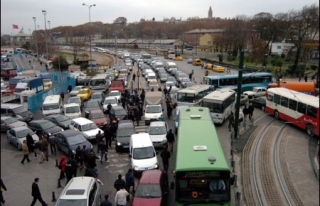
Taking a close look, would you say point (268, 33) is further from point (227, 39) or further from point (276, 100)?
point (276, 100)

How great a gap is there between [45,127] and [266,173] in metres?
14.1

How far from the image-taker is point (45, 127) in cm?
2070

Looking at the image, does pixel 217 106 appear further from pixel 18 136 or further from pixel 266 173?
pixel 18 136

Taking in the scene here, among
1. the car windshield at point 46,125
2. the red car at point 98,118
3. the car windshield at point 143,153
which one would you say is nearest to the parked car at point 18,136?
the car windshield at point 46,125

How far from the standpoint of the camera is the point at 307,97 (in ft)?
66.6

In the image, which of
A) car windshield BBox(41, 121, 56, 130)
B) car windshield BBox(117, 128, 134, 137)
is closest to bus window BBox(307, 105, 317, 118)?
car windshield BBox(117, 128, 134, 137)

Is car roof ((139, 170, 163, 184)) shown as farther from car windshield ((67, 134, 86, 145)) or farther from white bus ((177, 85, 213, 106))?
white bus ((177, 85, 213, 106))

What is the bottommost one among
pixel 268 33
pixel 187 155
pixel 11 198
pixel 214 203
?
pixel 11 198

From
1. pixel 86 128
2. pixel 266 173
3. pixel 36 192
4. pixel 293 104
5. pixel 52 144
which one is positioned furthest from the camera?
pixel 293 104

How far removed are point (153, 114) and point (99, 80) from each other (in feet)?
52.7

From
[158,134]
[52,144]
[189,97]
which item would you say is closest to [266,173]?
[158,134]

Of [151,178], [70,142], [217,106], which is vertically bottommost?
[70,142]

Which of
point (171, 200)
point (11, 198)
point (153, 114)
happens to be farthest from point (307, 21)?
point (11, 198)

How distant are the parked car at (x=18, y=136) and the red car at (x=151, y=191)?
394 inches
